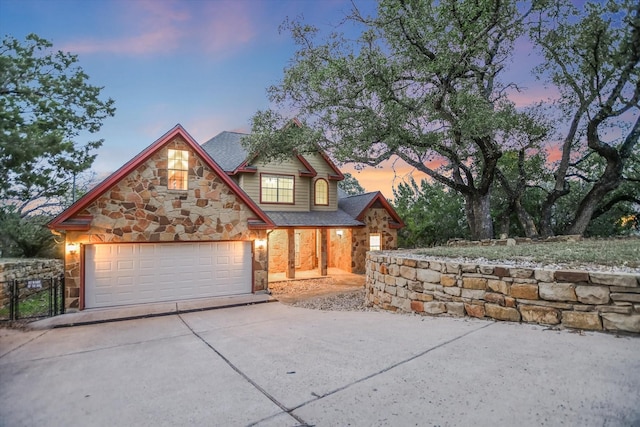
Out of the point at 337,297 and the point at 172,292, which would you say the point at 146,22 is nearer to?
the point at 172,292

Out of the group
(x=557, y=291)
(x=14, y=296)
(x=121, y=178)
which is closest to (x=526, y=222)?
(x=557, y=291)

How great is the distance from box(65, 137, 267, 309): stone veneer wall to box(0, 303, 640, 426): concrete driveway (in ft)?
11.2

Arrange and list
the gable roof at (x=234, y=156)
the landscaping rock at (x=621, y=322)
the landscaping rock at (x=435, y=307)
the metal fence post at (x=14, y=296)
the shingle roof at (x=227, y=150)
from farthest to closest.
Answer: the shingle roof at (x=227, y=150)
the gable roof at (x=234, y=156)
the metal fence post at (x=14, y=296)
the landscaping rock at (x=435, y=307)
the landscaping rock at (x=621, y=322)

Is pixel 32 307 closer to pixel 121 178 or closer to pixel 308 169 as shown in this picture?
pixel 121 178

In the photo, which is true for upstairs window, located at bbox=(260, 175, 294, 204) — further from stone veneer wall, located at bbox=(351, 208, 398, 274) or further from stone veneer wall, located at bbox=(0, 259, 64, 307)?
stone veneer wall, located at bbox=(0, 259, 64, 307)

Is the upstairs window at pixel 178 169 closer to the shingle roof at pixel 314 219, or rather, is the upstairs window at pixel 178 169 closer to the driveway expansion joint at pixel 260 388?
the shingle roof at pixel 314 219

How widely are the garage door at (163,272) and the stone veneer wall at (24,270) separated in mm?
2027

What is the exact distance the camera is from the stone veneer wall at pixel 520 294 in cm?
425

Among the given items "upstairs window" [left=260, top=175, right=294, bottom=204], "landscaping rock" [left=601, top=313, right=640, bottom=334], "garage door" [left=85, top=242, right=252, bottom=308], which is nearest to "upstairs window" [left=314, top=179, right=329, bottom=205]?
"upstairs window" [left=260, top=175, right=294, bottom=204]

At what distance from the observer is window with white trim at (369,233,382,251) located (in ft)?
56.5

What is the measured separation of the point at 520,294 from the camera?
511 cm

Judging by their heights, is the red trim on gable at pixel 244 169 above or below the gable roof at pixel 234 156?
below

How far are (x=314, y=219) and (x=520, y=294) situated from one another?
11.3 metres

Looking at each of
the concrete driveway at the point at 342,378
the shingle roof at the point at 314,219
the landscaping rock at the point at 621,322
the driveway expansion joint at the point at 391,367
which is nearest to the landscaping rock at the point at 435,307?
the concrete driveway at the point at 342,378
